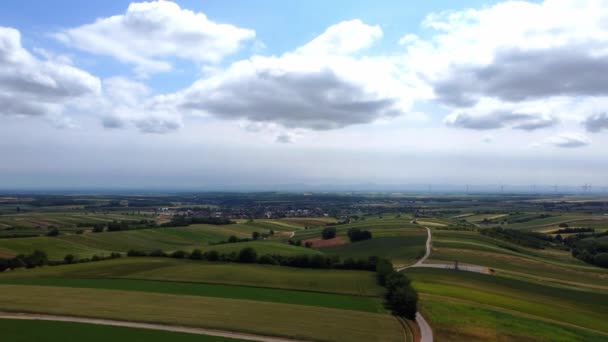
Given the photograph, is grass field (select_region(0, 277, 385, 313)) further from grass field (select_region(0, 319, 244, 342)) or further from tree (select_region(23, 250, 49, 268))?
grass field (select_region(0, 319, 244, 342))

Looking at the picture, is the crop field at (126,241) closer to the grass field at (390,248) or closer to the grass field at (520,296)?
the grass field at (390,248)

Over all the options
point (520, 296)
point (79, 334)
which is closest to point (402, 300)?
point (520, 296)

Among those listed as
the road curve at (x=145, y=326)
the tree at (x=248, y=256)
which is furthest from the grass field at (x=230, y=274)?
the road curve at (x=145, y=326)

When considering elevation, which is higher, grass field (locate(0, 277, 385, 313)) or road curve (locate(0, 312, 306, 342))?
road curve (locate(0, 312, 306, 342))

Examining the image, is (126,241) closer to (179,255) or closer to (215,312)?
(179,255)

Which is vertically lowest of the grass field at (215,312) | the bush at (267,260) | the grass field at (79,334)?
the bush at (267,260)

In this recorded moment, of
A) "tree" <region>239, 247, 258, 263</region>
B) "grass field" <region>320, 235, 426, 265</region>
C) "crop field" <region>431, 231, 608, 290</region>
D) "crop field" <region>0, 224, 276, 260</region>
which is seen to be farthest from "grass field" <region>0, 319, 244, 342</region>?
"crop field" <region>431, 231, 608, 290</region>
